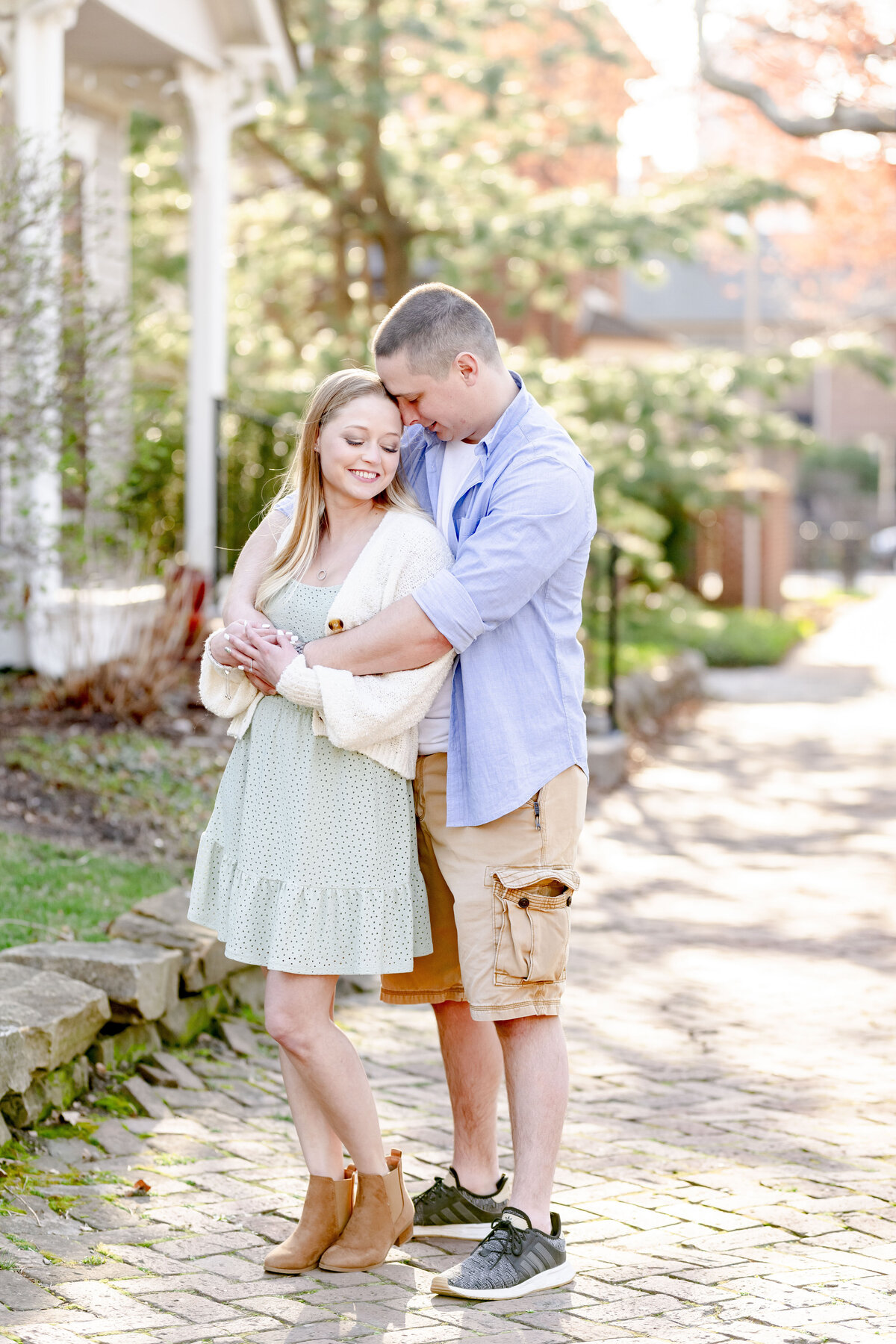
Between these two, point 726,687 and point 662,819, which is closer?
point 662,819

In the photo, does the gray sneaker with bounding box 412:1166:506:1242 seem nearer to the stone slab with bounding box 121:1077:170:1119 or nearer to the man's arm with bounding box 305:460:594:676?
A: the stone slab with bounding box 121:1077:170:1119

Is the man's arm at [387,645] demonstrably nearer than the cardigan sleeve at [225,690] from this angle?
Yes

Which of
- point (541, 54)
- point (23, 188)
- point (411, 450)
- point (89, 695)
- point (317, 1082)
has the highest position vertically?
point (541, 54)

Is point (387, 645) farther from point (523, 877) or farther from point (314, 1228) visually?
point (314, 1228)

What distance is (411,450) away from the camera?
3383mm

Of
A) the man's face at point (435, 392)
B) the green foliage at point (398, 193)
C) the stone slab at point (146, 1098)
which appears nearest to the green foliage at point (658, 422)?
the green foliage at point (398, 193)

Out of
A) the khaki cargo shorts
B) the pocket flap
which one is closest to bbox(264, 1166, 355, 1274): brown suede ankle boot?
the khaki cargo shorts

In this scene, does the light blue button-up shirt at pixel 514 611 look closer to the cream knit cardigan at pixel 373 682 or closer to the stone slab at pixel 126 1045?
the cream knit cardigan at pixel 373 682

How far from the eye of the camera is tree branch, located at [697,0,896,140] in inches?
420

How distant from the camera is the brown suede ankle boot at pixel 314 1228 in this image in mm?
3166

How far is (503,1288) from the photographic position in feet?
10.1

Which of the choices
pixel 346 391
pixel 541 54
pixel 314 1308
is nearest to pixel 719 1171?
pixel 314 1308

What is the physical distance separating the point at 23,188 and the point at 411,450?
3.53 meters

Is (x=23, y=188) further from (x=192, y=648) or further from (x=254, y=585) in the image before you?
(x=254, y=585)
